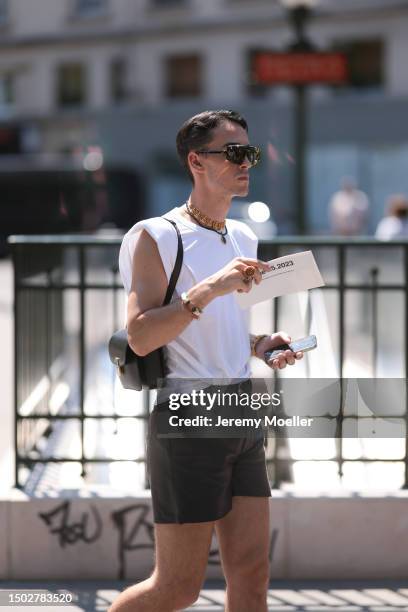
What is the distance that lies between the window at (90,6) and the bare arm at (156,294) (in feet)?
121

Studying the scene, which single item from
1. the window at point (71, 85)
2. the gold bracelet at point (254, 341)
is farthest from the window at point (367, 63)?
the gold bracelet at point (254, 341)

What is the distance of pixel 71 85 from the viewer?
126 ft

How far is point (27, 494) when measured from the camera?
445 centimetres

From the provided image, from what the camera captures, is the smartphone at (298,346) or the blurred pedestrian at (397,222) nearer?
the smartphone at (298,346)

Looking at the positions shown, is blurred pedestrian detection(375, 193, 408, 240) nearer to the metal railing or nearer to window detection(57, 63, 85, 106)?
the metal railing

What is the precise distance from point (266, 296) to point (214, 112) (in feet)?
1.82

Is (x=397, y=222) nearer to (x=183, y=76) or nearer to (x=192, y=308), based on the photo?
(x=192, y=308)

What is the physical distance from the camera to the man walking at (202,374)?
289 centimetres

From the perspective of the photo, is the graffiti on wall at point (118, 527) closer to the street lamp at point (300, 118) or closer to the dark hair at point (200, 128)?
the dark hair at point (200, 128)

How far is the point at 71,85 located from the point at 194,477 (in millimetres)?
36708

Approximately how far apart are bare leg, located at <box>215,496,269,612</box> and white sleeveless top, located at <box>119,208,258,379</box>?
0.37 meters

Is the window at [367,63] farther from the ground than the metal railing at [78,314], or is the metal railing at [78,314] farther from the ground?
the window at [367,63]

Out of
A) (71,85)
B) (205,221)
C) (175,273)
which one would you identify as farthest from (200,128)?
(71,85)

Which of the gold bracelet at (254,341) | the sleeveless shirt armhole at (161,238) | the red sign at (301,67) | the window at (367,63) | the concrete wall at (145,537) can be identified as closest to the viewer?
the sleeveless shirt armhole at (161,238)
